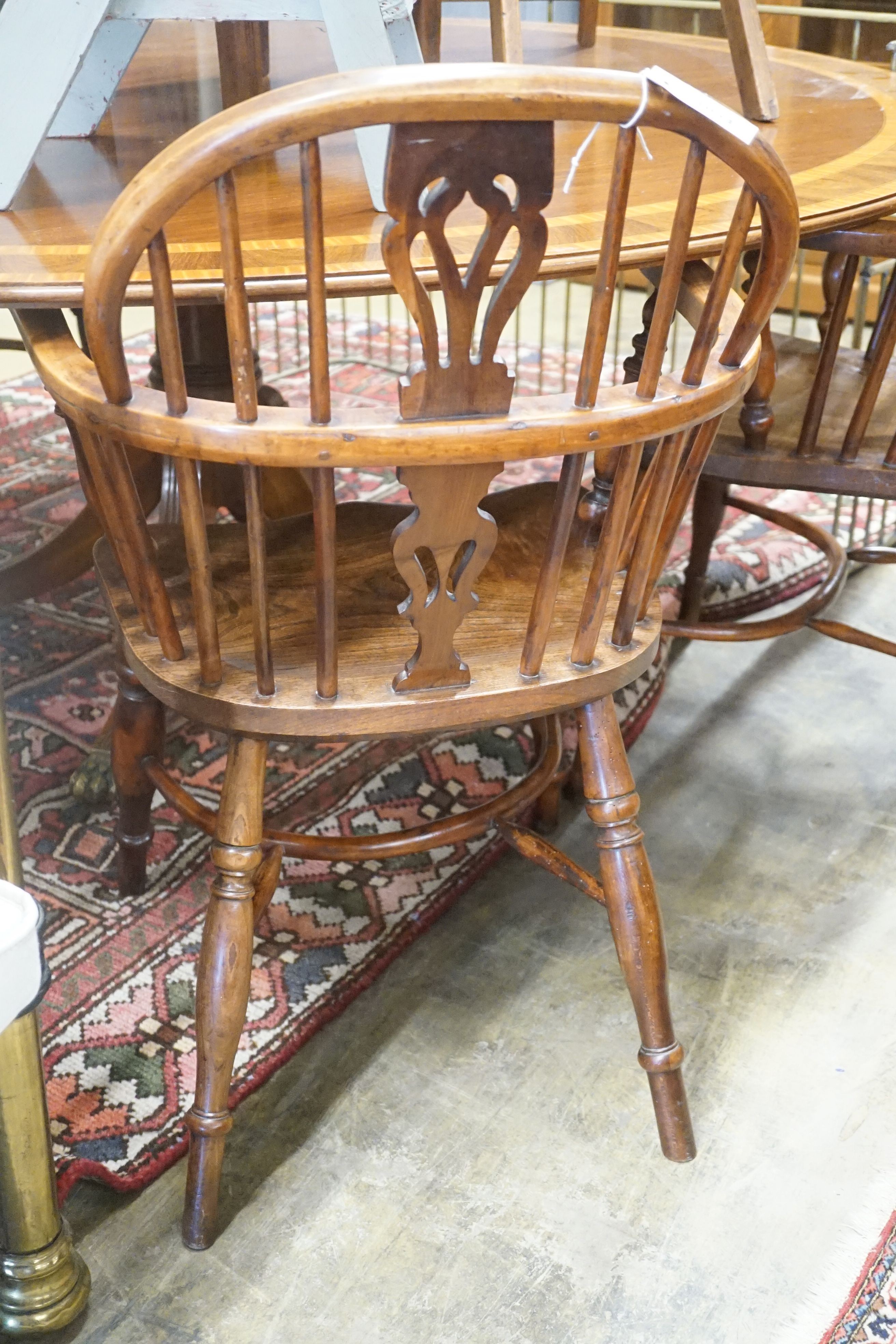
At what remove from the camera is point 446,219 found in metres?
0.80

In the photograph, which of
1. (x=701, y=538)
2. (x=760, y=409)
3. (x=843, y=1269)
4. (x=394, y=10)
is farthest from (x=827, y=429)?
(x=843, y=1269)

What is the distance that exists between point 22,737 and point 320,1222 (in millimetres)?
990

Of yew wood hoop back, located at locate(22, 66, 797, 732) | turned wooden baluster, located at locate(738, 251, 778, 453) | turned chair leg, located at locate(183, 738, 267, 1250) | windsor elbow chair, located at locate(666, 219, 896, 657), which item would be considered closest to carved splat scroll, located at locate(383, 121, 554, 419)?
yew wood hoop back, located at locate(22, 66, 797, 732)

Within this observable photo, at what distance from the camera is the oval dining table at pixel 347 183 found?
38.6 inches

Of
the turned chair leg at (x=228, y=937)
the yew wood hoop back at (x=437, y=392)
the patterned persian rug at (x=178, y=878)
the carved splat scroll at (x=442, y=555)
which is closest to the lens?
the yew wood hoop back at (x=437, y=392)

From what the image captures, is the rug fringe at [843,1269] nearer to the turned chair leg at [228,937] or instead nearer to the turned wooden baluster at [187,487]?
the turned chair leg at [228,937]

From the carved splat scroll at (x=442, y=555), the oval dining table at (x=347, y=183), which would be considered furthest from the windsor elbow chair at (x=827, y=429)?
the carved splat scroll at (x=442, y=555)

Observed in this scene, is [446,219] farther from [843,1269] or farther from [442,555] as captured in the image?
[843,1269]

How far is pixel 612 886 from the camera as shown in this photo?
1.16 m

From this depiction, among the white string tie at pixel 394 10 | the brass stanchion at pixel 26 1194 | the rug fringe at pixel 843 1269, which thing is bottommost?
the rug fringe at pixel 843 1269

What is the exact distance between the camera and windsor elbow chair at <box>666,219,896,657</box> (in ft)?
4.79

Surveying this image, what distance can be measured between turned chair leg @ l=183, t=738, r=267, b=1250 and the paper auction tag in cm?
61

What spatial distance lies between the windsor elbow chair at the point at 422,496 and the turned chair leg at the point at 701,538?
26.7 inches

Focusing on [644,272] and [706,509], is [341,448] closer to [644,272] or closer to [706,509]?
[644,272]
